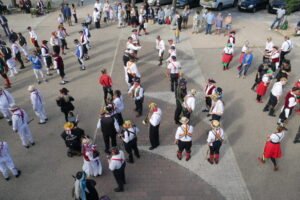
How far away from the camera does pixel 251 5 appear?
23562 millimetres

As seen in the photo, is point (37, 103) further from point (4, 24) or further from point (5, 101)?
point (4, 24)

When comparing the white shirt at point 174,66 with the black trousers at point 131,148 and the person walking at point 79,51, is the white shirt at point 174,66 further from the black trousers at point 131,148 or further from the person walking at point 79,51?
the person walking at point 79,51

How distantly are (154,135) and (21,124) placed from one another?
412 cm

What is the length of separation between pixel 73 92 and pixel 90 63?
311 centimetres

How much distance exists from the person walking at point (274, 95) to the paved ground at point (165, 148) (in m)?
0.33

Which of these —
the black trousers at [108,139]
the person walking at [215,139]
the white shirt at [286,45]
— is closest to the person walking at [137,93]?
the black trousers at [108,139]

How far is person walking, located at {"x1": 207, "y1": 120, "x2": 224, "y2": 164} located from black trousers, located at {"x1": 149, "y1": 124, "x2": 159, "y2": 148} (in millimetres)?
1693

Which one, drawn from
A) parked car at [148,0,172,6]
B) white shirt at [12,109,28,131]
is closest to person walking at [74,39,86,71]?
white shirt at [12,109,28,131]

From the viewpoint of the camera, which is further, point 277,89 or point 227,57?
point 227,57

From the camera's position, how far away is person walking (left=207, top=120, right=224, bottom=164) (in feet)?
27.0

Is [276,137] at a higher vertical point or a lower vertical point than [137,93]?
lower

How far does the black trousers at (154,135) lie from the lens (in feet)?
30.1

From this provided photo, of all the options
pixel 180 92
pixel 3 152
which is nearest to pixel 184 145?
pixel 180 92

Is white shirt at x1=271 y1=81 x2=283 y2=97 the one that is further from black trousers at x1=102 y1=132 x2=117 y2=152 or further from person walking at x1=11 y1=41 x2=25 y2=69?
person walking at x1=11 y1=41 x2=25 y2=69
